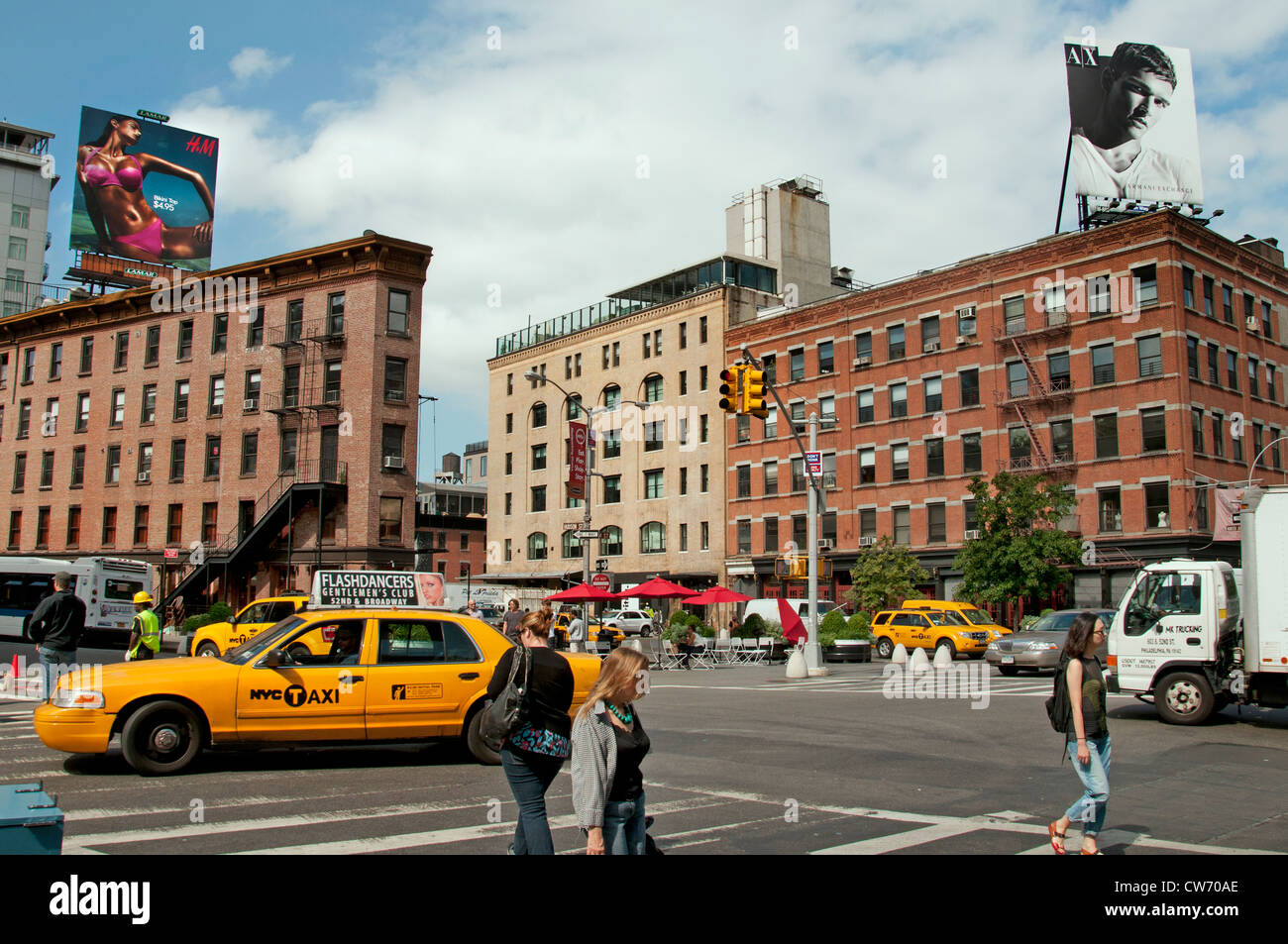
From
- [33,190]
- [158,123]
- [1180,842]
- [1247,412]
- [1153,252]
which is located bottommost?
[1180,842]

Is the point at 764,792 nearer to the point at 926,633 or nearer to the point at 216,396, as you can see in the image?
the point at 926,633

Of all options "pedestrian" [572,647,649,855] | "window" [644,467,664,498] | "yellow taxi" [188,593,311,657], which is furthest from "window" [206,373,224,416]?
"pedestrian" [572,647,649,855]

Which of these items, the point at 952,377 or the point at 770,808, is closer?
the point at 770,808

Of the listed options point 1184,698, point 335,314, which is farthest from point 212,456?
point 1184,698

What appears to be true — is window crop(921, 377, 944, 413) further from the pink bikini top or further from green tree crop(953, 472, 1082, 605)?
the pink bikini top

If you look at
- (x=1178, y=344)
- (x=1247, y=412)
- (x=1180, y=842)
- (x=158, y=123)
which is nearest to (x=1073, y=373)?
(x=1178, y=344)

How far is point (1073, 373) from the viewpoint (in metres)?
46.4

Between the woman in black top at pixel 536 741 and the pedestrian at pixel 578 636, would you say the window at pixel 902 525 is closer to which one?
the pedestrian at pixel 578 636

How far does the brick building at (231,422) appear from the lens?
152ft

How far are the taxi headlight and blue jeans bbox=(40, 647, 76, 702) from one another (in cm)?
348

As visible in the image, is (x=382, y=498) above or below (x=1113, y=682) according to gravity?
above

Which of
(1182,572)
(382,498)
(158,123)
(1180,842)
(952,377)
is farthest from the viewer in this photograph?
(158,123)

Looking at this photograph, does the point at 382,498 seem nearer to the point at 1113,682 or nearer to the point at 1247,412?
the point at 1113,682

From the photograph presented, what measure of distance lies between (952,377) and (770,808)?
44475 millimetres
